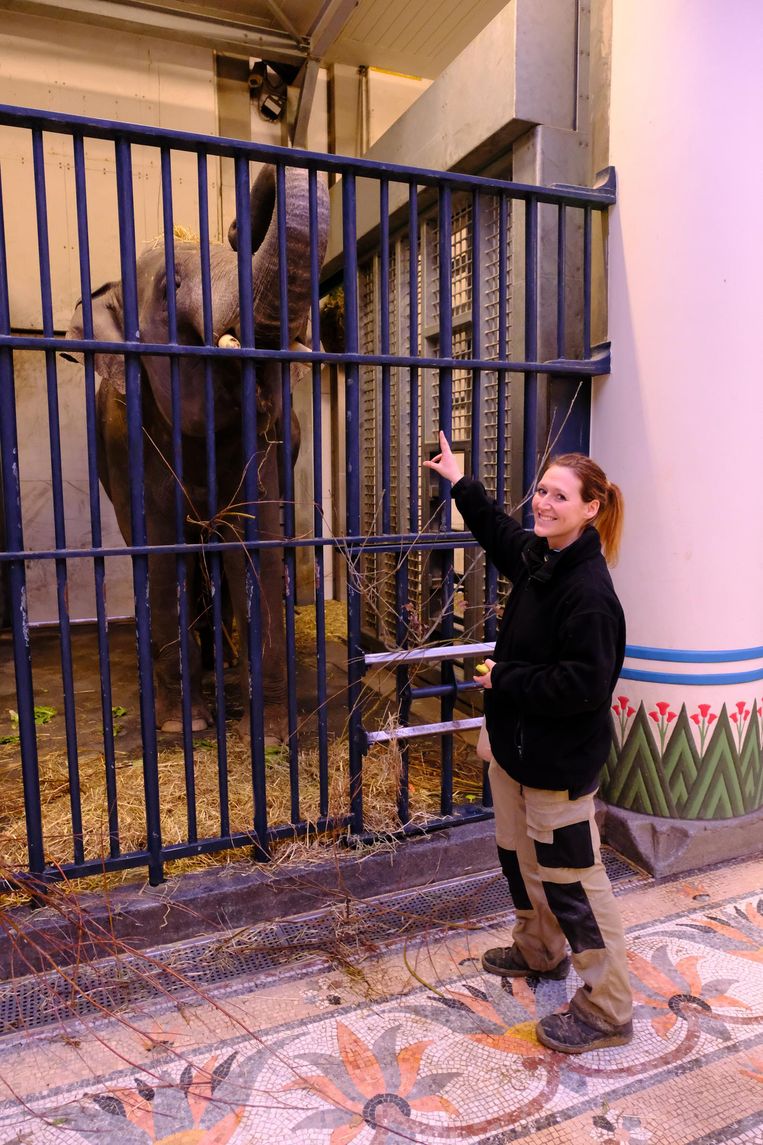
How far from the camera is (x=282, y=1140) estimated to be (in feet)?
6.24

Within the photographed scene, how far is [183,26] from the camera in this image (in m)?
6.70

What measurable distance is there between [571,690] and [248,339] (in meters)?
1.53

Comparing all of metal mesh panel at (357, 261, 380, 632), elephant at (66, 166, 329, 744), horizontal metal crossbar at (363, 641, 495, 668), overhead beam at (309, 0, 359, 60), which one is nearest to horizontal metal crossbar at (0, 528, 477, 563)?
elephant at (66, 166, 329, 744)

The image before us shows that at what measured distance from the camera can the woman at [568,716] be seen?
79.7 inches

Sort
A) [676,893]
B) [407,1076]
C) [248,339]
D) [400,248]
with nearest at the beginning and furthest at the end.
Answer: [407,1076]
[248,339]
[676,893]
[400,248]

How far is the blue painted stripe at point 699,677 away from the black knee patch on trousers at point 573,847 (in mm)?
1163

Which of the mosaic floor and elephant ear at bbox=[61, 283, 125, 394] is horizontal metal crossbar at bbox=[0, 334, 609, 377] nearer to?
elephant ear at bbox=[61, 283, 125, 394]

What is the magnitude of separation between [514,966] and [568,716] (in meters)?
0.93

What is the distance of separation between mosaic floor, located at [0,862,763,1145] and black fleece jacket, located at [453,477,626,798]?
0.72 meters

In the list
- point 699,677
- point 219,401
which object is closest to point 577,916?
point 699,677

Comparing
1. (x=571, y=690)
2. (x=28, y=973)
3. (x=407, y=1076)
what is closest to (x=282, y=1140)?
(x=407, y=1076)

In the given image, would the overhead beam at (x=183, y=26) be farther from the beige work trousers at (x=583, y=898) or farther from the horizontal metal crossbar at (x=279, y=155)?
the beige work trousers at (x=583, y=898)

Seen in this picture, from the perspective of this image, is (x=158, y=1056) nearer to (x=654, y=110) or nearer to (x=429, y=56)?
(x=654, y=110)

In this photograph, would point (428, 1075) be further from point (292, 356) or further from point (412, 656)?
point (292, 356)
